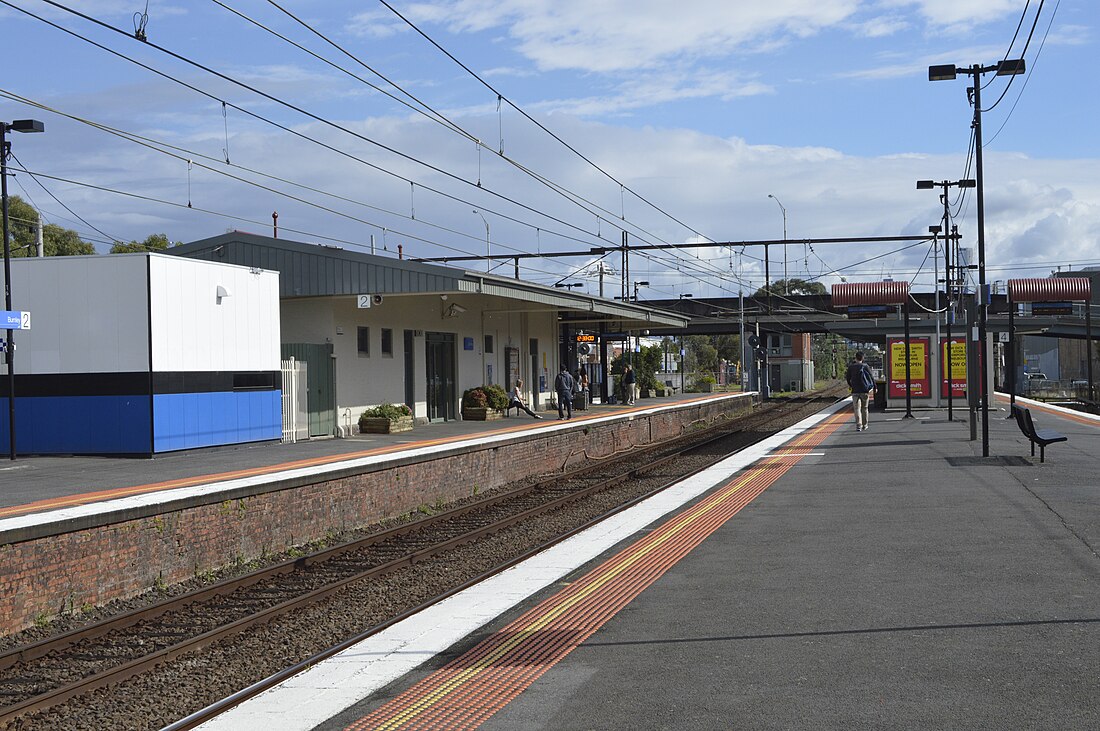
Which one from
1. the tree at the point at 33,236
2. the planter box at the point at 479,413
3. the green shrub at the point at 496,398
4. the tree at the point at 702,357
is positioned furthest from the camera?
the tree at the point at 702,357

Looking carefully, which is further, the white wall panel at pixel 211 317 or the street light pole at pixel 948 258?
the street light pole at pixel 948 258

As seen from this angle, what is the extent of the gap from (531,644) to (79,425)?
14.4 meters

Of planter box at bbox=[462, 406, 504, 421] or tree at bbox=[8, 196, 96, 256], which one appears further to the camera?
tree at bbox=[8, 196, 96, 256]

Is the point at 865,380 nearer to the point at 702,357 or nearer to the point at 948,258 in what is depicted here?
the point at 948,258

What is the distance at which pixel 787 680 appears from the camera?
598cm

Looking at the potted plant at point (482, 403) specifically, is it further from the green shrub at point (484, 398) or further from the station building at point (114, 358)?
the station building at point (114, 358)

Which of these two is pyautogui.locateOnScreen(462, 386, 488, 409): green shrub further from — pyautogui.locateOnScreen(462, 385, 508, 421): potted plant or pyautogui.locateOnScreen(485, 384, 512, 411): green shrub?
pyautogui.locateOnScreen(485, 384, 512, 411): green shrub

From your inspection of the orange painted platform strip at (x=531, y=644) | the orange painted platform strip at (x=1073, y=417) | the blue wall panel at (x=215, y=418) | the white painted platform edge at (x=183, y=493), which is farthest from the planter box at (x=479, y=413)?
the orange painted platform strip at (x=531, y=644)

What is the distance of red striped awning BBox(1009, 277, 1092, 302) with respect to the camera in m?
46.6

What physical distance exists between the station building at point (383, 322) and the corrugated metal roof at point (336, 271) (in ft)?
0.07

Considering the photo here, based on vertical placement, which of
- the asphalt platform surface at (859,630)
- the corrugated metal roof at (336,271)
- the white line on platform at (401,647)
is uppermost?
the corrugated metal roof at (336,271)

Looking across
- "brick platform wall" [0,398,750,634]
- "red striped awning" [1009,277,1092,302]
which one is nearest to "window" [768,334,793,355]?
"red striped awning" [1009,277,1092,302]

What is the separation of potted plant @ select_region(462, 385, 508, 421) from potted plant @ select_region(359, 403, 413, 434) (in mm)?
5047

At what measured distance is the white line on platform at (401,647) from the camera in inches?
239
